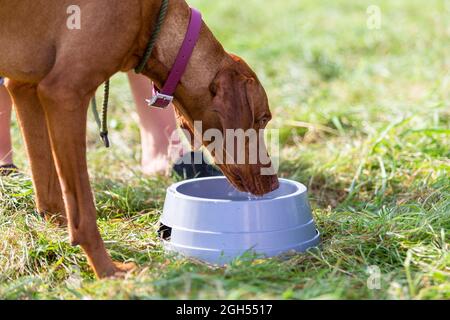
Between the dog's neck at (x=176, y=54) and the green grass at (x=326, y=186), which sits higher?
the dog's neck at (x=176, y=54)

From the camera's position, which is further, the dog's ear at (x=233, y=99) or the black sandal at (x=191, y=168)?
the black sandal at (x=191, y=168)

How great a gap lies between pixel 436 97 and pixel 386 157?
1163 mm

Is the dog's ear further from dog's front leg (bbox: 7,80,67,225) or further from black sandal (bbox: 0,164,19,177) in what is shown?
black sandal (bbox: 0,164,19,177)

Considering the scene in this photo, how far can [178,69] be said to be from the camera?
9.16ft

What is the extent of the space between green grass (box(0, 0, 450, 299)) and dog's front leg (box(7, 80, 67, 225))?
0.10m

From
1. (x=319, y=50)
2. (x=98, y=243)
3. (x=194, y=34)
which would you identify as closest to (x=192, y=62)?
(x=194, y=34)

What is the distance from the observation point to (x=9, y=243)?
2.95m

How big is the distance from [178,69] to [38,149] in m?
0.73

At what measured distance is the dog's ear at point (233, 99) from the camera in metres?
2.81

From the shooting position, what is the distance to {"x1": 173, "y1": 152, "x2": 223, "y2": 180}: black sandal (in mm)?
3906

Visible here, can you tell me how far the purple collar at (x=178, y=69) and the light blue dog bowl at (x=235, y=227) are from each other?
39 cm

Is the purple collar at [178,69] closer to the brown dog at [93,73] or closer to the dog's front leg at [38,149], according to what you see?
the brown dog at [93,73]

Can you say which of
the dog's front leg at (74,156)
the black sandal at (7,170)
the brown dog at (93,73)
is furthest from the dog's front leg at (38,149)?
the dog's front leg at (74,156)

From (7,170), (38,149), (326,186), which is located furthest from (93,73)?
(326,186)
